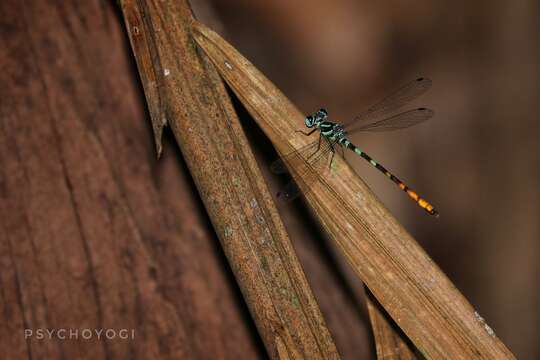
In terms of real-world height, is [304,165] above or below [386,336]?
above

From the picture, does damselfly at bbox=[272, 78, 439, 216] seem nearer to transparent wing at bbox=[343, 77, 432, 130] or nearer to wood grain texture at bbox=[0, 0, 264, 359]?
transparent wing at bbox=[343, 77, 432, 130]

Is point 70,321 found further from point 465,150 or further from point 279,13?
point 465,150

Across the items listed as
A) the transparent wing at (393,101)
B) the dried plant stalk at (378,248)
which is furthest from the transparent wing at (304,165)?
the transparent wing at (393,101)

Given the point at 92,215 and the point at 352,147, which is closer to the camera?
the point at 92,215

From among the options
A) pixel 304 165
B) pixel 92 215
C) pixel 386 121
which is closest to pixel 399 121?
pixel 386 121

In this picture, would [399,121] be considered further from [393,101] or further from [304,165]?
[304,165]

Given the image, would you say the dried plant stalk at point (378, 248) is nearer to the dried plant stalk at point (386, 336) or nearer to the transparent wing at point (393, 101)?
the dried plant stalk at point (386, 336)

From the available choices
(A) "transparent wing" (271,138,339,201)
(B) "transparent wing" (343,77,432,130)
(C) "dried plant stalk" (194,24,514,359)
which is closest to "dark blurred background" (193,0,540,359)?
(B) "transparent wing" (343,77,432,130)
